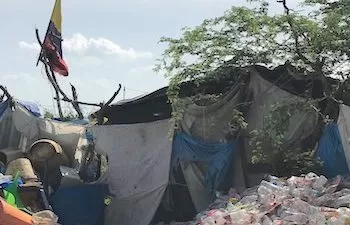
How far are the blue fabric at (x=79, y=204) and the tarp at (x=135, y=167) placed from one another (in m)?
0.31

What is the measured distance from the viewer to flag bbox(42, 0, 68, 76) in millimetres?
15086

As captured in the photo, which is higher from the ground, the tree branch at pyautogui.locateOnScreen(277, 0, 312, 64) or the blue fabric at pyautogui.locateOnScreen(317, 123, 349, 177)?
the tree branch at pyautogui.locateOnScreen(277, 0, 312, 64)

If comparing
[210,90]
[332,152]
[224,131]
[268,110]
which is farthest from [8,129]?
[332,152]

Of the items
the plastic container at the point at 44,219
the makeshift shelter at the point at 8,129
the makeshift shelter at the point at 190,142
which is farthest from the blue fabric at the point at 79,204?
the makeshift shelter at the point at 8,129

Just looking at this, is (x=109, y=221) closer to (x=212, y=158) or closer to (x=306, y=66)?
(x=212, y=158)

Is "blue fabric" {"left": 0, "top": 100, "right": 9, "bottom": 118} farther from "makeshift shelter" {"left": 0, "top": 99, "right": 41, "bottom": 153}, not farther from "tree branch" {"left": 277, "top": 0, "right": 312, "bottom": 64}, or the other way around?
"tree branch" {"left": 277, "top": 0, "right": 312, "bottom": 64}

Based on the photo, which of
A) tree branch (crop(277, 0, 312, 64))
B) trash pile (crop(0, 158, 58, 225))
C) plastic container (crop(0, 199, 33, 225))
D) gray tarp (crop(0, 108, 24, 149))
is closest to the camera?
plastic container (crop(0, 199, 33, 225))

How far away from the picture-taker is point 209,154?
1019cm

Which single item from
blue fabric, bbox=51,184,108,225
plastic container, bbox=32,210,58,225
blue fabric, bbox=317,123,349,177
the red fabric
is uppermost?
the red fabric

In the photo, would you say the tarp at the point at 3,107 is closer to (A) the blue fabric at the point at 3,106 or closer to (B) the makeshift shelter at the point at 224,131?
(A) the blue fabric at the point at 3,106

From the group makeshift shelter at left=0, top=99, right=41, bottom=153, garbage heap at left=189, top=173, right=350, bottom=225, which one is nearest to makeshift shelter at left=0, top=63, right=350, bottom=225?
garbage heap at left=189, top=173, right=350, bottom=225

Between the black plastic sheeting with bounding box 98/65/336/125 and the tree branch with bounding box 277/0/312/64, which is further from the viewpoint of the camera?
the black plastic sheeting with bounding box 98/65/336/125

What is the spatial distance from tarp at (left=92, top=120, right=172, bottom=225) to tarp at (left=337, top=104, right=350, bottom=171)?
3349 mm

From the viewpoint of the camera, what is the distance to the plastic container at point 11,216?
26.5 ft
